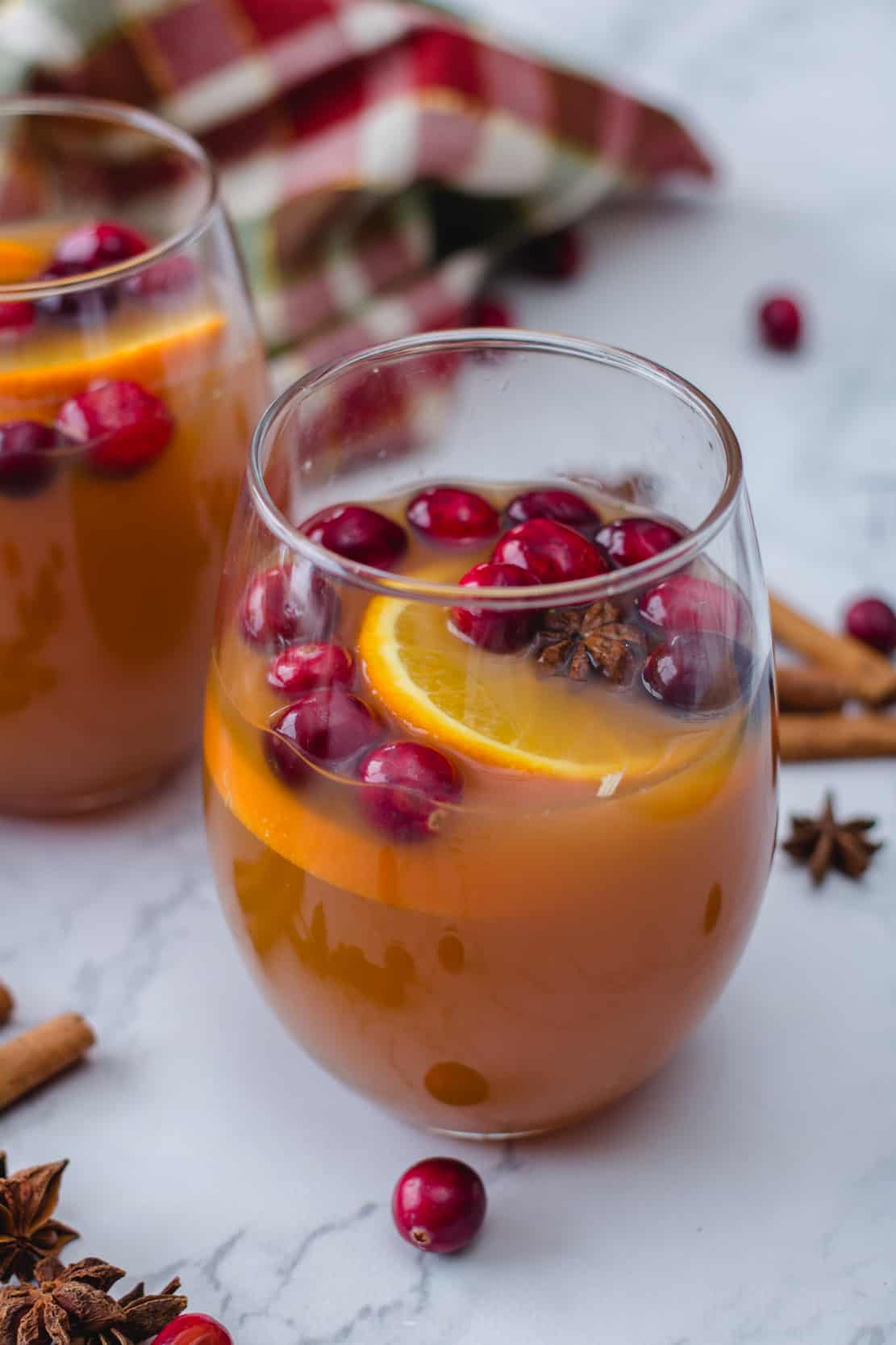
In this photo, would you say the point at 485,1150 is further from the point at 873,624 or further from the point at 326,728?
the point at 873,624

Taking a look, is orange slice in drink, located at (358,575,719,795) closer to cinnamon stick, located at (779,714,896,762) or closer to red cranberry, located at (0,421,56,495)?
red cranberry, located at (0,421,56,495)

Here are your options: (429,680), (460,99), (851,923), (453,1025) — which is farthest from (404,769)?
(460,99)

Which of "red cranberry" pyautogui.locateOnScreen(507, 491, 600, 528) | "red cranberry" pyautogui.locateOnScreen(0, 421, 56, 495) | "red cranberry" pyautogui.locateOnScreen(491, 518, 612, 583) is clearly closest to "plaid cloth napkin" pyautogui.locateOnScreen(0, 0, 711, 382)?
"red cranberry" pyautogui.locateOnScreen(0, 421, 56, 495)

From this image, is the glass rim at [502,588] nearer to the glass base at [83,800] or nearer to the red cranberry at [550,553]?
the red cranberry at [550,553]

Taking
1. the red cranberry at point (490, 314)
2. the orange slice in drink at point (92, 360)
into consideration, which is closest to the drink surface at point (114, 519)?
the orange slice in drink at point (92, 360)

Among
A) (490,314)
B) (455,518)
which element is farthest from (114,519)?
(490,314)

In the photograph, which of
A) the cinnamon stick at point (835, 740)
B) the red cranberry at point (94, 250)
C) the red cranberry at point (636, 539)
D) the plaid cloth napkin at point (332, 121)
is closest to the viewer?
the red cranberry at point (636, 539)
